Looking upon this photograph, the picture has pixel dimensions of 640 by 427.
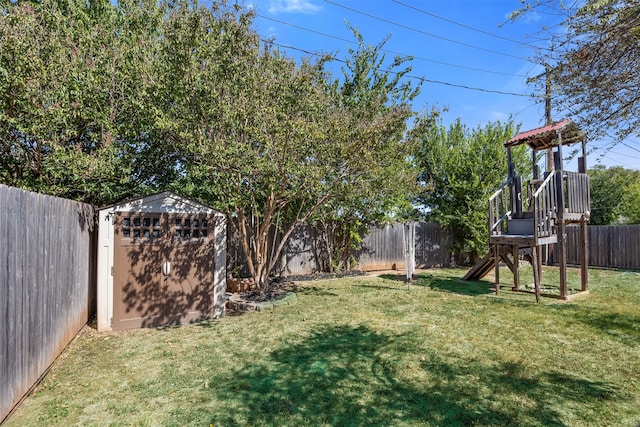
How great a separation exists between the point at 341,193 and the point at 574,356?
449 centimetres

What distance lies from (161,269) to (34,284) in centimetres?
220

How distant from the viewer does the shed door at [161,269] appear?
5.36 metres

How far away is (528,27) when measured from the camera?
3.36m

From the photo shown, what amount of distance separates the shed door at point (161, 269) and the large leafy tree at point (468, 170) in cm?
838

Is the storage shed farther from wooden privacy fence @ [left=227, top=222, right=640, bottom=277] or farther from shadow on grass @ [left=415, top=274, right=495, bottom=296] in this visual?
shadow on grass @ [left=415, top=274, right=495, bottom=296]

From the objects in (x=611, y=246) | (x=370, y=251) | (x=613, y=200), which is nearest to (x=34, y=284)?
(x=370, y=251)

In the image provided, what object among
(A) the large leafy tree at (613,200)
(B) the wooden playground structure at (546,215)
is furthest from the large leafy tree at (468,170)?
(A) the large leafy tree at (613,200)

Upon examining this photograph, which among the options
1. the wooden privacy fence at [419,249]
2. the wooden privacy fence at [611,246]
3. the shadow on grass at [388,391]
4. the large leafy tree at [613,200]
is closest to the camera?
the shadow on grass at [388,391]

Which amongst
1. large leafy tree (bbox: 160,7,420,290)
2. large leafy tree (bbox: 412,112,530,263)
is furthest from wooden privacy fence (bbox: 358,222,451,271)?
large leafy tree (bbox: 160,7,420,290)

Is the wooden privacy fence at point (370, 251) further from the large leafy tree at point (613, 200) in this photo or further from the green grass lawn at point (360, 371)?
the large leafy tree at point (613, 200)

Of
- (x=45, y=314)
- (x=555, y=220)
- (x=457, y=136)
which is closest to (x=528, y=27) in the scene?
(x=45, y=314)

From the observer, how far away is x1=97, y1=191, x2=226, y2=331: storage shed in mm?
5293

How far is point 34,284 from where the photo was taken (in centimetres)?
343

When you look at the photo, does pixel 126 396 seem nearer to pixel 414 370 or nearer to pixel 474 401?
pixel 414 370
